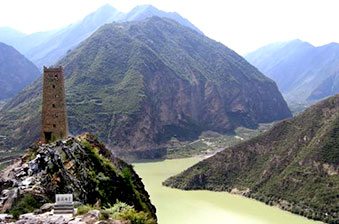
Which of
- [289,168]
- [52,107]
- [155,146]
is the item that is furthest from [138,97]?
[52,107]

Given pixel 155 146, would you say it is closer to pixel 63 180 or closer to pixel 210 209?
pixel 210 209

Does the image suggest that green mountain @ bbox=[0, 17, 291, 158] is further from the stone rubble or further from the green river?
the stone rubble

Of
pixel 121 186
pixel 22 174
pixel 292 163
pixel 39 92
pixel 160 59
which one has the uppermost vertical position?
pixel 160 59

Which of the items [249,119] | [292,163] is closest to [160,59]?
[249,119]

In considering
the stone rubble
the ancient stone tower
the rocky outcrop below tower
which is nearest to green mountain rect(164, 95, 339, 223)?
the rocky outcrop below tower

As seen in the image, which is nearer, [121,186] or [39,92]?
[121,186]

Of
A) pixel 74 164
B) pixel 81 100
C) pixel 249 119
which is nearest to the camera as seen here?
pixel 74 164

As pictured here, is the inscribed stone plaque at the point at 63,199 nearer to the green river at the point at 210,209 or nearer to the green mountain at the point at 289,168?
the green river at the point at 210,209

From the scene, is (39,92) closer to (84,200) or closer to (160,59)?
(160,59)
